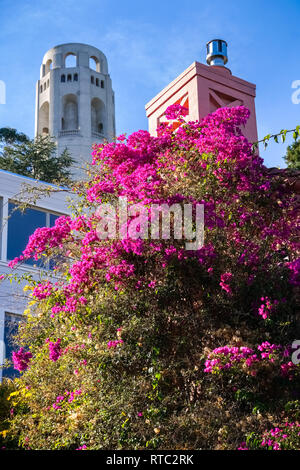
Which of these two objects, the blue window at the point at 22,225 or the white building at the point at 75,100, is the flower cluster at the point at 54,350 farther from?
the white building at the point at 75,100

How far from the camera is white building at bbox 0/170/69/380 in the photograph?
39.2 ft

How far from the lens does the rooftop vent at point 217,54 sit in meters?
10.5

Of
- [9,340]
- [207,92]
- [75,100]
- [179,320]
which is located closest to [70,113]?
[75,100]

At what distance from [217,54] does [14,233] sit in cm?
592

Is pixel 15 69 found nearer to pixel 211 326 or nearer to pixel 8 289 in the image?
pixel 8 289

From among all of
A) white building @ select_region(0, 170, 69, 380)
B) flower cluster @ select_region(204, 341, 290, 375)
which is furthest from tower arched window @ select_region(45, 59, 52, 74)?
flower cluster @ select_region(204, 341, 290, 375)

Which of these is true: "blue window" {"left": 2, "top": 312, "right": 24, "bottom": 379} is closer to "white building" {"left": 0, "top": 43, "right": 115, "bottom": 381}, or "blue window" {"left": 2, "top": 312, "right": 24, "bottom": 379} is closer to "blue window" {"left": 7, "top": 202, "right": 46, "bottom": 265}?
"blue window" {"left": 7, "top": 202, "right": 46, "bottom": 265}

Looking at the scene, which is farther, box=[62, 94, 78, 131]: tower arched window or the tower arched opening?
the tower arched opening

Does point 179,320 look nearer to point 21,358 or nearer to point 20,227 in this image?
point 21,358

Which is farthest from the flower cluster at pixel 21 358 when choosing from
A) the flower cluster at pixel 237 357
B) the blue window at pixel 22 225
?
the blue window at pixel 22 225

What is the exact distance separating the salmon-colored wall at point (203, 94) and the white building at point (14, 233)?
3.41 meters

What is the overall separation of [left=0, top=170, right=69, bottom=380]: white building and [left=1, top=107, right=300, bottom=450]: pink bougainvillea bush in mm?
5171

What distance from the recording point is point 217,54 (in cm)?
1051

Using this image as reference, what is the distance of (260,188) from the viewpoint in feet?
21.0
